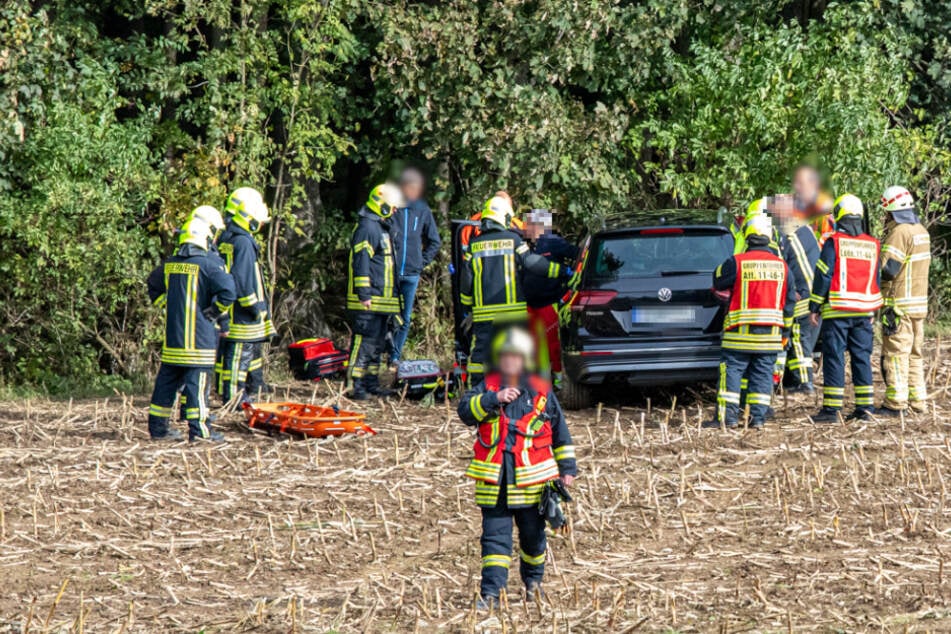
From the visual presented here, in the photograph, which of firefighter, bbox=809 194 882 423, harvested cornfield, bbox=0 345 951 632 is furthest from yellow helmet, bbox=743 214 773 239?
harvested cornfield, bbox=0 345 951 632

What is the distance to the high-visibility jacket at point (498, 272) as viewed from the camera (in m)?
12.5

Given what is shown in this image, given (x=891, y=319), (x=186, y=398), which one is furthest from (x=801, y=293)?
(x=186, y=398)

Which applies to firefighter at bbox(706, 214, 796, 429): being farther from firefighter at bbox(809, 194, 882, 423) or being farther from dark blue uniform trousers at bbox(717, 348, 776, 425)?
firefighter at bbox(809, 194, 882, 423)

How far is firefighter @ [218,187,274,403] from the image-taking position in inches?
497

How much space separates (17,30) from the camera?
15344 mm

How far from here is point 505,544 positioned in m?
7.27

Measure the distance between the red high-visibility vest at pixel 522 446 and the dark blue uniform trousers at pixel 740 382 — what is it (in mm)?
4674

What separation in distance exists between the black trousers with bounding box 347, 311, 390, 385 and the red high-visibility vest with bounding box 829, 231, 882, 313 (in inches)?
174

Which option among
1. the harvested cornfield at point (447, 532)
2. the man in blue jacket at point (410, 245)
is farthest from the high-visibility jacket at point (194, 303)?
the man in blue jacket at point (410, 245)

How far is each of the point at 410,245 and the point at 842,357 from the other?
192 inches

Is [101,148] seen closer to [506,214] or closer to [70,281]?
[70,281]

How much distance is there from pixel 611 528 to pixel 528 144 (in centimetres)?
876

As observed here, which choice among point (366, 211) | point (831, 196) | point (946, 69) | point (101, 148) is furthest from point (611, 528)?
point (946, 69)

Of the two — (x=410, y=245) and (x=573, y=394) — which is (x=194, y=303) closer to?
(x=573, y=394)
